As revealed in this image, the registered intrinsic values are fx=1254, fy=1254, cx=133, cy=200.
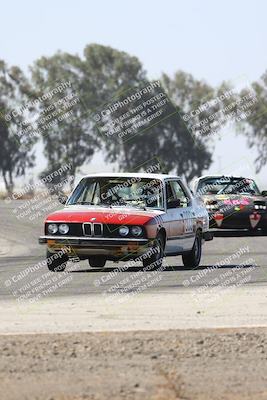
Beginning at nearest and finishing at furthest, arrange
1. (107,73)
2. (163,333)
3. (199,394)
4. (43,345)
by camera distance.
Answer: (199,394) → (43,345) → (163,333) → (107,73)

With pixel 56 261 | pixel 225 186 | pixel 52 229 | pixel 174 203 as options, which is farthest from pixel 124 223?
pixel 225 186

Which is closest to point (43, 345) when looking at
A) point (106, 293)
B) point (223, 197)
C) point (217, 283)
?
point (106, 293)

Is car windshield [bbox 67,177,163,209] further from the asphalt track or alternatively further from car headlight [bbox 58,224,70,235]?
the asphalt track

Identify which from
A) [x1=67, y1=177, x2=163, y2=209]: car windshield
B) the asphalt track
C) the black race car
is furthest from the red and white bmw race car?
the black race car

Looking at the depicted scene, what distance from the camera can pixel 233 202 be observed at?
93.4ft

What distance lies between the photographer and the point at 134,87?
102 meters

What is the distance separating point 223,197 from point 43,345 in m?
18.2

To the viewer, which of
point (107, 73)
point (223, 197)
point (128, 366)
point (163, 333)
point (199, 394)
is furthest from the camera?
point (107, 73)

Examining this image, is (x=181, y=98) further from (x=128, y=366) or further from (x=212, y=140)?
(x=128, y=366)

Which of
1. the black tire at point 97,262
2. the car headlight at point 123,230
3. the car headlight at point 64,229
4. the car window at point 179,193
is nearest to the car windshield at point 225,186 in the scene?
the car window at point 179,193

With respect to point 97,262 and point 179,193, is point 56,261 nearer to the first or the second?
point 97,262

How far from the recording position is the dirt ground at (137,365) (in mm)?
8555

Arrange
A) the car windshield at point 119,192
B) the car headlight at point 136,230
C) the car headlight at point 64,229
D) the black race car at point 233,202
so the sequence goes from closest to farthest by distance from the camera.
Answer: the car headlight at point 136,230 → the car headlight at point 64,229 → the car windshield at point 119,192 → the black race car at point 233,202

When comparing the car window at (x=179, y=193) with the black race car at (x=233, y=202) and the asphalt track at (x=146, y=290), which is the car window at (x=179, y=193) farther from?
the black race car at (x=233, y=202)
